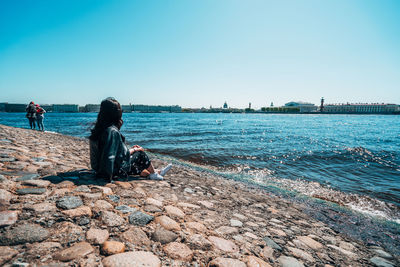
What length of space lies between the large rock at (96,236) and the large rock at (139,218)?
1.33ft

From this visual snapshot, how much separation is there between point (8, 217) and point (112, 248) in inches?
51.6

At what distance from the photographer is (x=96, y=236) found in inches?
80.3

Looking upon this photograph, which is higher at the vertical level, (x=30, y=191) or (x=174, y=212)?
(x=30, y=191)

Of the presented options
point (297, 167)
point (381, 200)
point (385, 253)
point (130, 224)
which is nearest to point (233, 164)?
point (297, 167)

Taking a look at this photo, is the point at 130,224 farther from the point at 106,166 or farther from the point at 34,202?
the point at 106,166

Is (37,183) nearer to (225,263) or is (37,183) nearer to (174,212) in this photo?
Result: (174,212)

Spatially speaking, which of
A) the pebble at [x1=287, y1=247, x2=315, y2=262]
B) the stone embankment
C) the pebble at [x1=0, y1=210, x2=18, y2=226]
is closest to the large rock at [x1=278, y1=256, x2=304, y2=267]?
the stone embankment

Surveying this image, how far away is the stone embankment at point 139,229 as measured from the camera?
1808 mm

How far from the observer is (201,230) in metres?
2.64

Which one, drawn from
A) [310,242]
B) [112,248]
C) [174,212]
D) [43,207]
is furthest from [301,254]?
[43,207]

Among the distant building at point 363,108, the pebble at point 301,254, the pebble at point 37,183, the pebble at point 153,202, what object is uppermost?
the distant building at point 363,108

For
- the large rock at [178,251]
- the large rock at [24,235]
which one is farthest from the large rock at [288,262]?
the large rock at [24,235]

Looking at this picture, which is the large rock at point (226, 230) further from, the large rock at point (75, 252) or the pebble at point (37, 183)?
the pebble at point (37, 183)

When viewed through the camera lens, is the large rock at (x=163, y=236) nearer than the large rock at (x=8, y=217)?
No
